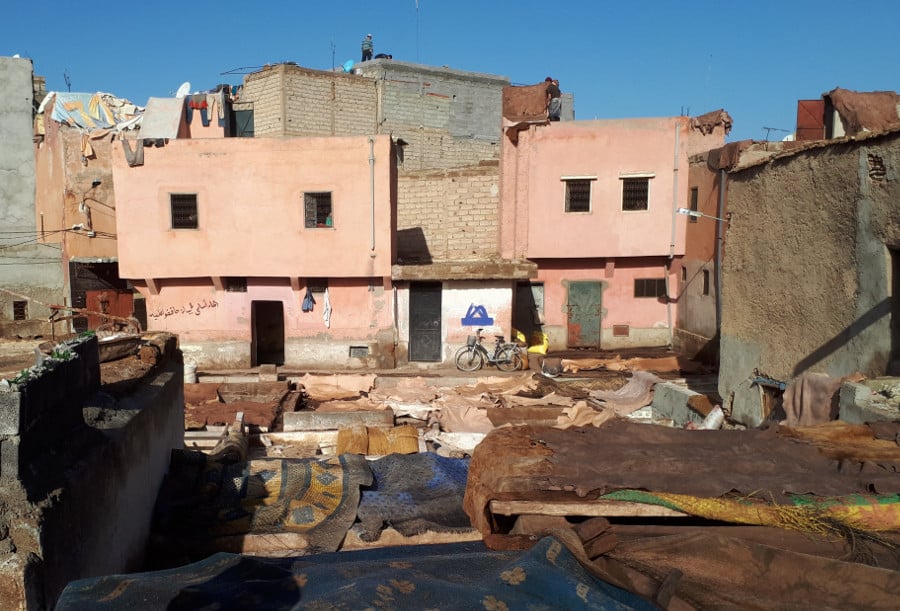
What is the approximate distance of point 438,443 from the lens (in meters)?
11.6

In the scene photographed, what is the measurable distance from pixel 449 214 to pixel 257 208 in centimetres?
591

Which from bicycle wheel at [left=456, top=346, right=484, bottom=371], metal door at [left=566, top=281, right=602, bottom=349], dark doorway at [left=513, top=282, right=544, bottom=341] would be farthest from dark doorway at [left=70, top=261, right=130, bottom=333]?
metal door at [left=566, top=281, right=602, bottom=349]

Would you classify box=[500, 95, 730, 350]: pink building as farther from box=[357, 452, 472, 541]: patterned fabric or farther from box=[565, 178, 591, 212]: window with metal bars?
box=[357, 452, 472, 541]: patterned fabric

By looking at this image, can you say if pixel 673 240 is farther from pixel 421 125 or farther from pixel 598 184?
pixel 421 125

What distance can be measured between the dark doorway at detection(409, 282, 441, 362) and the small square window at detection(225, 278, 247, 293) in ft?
15.3

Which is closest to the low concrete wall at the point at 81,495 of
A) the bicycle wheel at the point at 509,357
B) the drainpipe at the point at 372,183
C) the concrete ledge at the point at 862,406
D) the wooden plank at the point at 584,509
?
the wooden plank at the point at 584,509

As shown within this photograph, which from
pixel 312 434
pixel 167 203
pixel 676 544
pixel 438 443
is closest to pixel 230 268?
pixel 167 203

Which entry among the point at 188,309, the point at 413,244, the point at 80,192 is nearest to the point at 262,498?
the point at 188,309

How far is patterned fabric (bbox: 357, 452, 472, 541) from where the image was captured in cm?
704

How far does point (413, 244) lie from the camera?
67.4ft

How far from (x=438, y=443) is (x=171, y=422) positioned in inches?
200

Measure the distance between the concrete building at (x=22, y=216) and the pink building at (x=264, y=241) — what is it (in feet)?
16.5

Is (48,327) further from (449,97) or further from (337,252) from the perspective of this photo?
(449,97)

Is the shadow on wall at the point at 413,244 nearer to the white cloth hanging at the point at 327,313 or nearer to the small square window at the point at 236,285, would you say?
the white cloth hanging at the point at 327,313
